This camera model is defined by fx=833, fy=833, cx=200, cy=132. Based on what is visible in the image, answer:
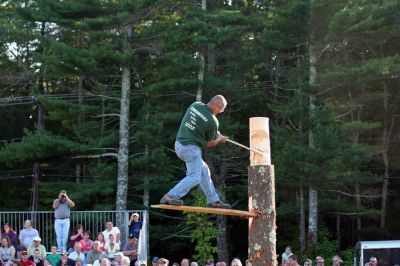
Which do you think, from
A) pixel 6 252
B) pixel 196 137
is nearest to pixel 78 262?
pixel 6 252

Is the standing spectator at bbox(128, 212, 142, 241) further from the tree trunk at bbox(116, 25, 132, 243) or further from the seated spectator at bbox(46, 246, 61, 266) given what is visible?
the tree trunk at bbox(116, 25, 132, 243)

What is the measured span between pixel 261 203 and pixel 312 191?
54.0 feet

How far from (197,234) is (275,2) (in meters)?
9.40

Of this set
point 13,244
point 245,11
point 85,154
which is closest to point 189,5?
point 245,11

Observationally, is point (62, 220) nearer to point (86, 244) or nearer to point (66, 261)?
point (86, 244)

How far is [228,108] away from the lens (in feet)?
94.8

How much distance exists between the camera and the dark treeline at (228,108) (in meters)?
24.8

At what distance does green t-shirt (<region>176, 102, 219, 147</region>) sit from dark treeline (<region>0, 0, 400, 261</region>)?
1411cm

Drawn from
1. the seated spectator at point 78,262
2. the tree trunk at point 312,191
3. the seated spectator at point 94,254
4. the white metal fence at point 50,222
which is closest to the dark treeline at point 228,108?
the tree trunk at point 312,191

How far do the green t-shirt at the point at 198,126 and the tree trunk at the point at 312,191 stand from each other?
1556cm

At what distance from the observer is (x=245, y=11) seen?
30.9 m

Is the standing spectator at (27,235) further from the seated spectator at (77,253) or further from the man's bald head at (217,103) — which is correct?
the man's bald head at (217,103)

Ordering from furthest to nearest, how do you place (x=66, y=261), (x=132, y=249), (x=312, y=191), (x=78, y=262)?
(x=312, y=191)
(x=132, y=249)
(x=66, y=261)
(x=78, y=262)

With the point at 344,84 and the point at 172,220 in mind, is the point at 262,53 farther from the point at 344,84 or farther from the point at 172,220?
the point at 172,220
